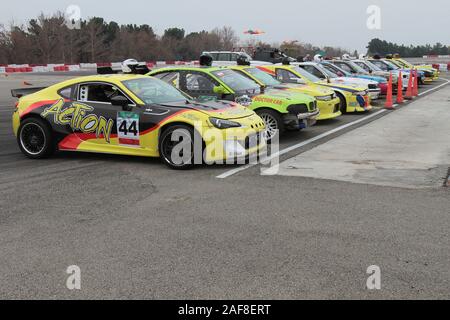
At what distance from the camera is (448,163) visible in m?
8.27

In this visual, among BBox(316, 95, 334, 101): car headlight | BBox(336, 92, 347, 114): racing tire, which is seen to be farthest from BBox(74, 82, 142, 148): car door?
BBox(336, 92, 347, 114): racing tire

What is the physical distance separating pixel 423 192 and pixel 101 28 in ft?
226

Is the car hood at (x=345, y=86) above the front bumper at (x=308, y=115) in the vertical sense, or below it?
above

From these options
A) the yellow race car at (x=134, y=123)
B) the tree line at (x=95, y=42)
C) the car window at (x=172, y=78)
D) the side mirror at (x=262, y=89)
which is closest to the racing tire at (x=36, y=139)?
the yellow race car at (x=134, y=123)

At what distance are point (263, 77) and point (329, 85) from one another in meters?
2.71

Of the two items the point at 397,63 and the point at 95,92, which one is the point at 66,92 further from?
the point at 397,63

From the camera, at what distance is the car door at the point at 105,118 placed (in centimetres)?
816

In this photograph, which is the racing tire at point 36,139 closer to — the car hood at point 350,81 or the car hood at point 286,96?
the car hood at point 286,96

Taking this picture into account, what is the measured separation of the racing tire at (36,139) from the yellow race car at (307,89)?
16.8 ft

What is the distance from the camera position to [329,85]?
14.4 metres

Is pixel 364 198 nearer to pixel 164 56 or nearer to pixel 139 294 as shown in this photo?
pixel 139 294

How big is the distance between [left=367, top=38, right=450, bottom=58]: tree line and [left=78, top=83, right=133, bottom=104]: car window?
288 ft

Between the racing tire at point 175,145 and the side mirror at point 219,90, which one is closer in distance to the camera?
the racing tire at point 175,145

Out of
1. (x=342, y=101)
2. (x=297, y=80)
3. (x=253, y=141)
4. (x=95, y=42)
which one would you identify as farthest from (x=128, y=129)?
(x=95, y=42)
